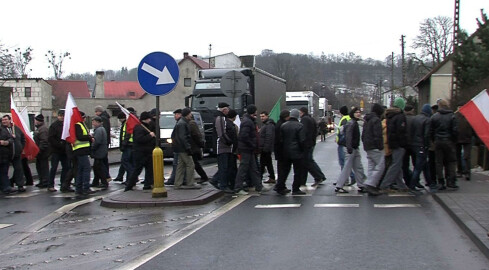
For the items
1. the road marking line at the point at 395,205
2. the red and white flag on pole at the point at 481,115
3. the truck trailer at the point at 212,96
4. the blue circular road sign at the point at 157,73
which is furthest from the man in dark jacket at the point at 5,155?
the truck trailer at the point at 212,96

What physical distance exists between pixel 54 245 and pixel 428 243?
4.87 metres

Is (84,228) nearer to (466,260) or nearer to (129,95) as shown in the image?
(466,260)

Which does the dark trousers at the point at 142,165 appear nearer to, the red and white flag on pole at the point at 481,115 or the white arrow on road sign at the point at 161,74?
the white arrow on road sign at the point at 161,74

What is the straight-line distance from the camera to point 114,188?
1314 cm

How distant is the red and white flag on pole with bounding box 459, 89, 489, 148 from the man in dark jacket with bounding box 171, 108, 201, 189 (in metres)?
6.00

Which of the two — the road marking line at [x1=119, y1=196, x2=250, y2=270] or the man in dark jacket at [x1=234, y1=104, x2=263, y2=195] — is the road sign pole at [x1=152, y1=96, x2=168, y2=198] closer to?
the road marking line at [x1=119, y1=196, x2=250, y2=270]

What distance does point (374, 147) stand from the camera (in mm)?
10711

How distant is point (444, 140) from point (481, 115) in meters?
3.53

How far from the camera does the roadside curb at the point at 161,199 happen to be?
9.89m

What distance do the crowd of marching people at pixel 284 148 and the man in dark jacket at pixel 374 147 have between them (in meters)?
0.02

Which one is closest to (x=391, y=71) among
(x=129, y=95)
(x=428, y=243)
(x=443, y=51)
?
(x=443, y=51)

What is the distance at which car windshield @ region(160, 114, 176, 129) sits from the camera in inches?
842

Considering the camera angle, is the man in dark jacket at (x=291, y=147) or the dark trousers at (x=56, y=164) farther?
the dark trousers at (x=56, y=164)

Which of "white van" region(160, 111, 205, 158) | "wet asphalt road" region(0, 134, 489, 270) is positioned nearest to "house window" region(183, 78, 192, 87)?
"white van" region(160, 111, 205, 158)
